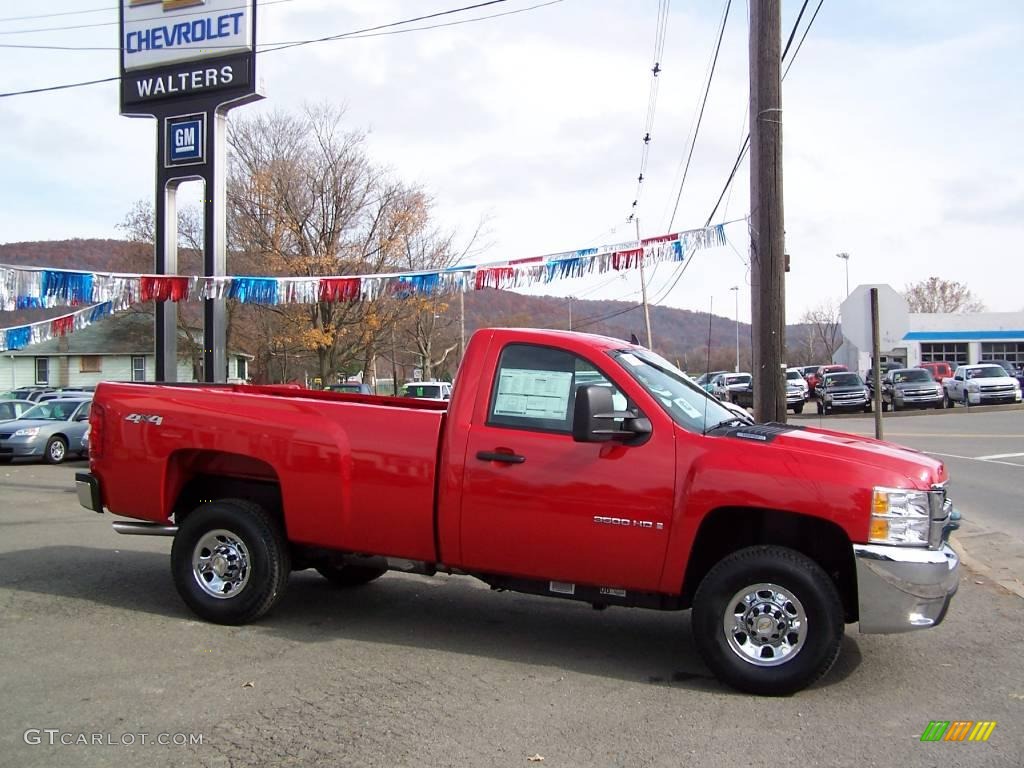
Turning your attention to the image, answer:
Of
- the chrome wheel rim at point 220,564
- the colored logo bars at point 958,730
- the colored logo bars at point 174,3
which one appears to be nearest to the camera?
the colored logo bars at point 958,730

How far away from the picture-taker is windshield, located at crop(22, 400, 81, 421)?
20.6 metres

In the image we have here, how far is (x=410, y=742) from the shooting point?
4.26 meters

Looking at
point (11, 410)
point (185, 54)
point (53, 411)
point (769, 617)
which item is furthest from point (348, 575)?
point (11, 410)

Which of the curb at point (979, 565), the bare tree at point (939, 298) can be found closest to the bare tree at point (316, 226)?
the curb at point (979, 565)

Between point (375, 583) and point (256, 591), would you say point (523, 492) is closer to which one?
point (256, 591)

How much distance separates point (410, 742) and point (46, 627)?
325 cm

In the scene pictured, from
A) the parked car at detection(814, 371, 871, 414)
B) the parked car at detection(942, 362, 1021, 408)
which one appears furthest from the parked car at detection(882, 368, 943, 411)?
the parked car at detection(814, 371, 871, 414)

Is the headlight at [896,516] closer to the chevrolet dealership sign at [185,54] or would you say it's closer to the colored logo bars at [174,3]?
the chevrolet dealership sign at [185,54]

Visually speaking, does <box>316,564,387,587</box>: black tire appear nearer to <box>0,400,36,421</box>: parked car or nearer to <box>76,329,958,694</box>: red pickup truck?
<box>76,329,958,694</box>: red pickup truck

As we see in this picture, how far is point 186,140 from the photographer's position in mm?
17469

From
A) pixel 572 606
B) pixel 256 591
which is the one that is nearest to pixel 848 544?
pixel 572 606

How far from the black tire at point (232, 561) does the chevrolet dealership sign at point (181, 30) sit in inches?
515

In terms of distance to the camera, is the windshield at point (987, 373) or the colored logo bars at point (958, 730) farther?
the windshield at point (987, 373)

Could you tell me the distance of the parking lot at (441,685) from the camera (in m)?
4.20
